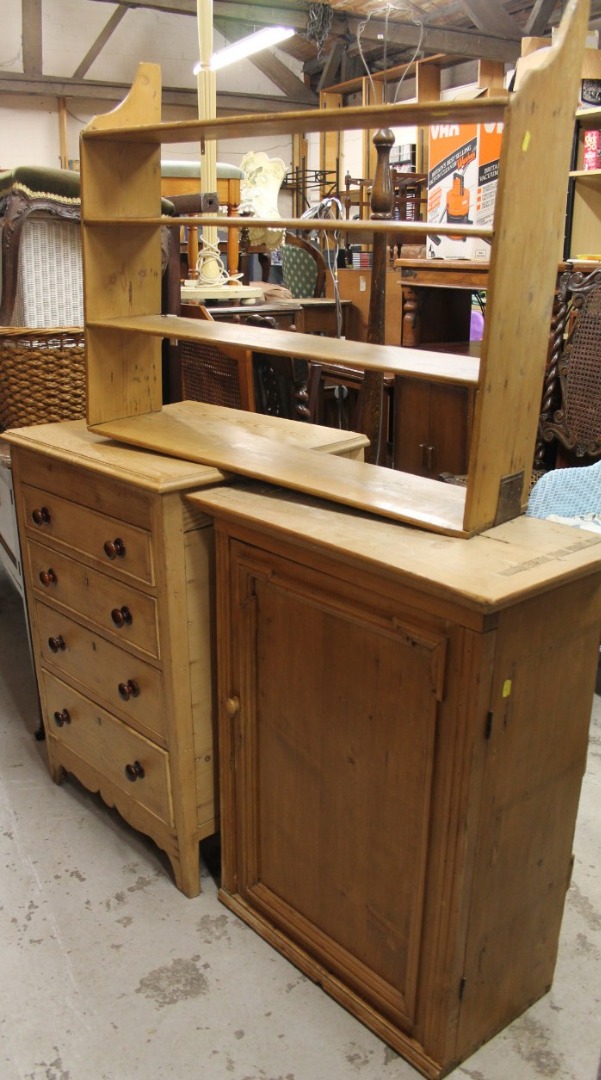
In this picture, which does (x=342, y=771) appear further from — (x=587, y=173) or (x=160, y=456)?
(x=587, y=173)

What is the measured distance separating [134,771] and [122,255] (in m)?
1.13

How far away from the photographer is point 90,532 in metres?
1.87

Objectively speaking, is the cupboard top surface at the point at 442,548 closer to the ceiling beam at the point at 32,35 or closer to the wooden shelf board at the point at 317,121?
the wooden shelf board at the point at 317,121

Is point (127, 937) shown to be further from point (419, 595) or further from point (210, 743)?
point (419, 595)


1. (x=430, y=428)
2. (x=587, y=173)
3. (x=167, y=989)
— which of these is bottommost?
(x=167, y=989)

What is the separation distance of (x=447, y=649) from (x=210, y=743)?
75 centimetres

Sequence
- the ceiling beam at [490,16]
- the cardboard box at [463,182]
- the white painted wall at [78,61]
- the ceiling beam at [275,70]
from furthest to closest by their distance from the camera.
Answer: the ceiling beam at [275,70], the white painted wall at [78,61], the ceiling beam at [490,16], the cardboard box at [463,182]

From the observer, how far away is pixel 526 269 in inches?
51.7

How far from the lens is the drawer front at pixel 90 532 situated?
172 centimetres

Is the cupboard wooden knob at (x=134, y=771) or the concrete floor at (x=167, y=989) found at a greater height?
the cupboard wooden knob at (x=134, y=771)

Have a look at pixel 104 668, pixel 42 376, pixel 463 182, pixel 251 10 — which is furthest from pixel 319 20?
pixel 104 668

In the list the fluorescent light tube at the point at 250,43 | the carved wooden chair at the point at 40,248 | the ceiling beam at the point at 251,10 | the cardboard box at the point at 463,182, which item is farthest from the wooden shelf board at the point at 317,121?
the ceiling beam at the point at 251,10

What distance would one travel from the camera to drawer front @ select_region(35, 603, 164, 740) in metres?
1.82

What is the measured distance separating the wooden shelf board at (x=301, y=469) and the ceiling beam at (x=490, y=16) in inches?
262
